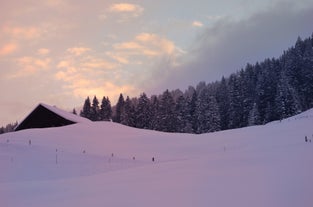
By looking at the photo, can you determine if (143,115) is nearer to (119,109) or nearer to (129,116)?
(129,116)

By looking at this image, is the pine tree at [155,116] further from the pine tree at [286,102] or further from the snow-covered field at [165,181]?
the snow-covered field at [165,181]

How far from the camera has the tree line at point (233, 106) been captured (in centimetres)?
8019

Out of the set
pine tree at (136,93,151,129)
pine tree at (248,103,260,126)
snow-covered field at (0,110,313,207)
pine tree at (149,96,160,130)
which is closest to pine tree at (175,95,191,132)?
pine tree at (149,96,160,130)

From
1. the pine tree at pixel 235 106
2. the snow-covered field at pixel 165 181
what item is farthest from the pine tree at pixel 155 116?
the snow-covered field at pixel 165 181

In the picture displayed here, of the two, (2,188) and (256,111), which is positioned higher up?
Answer: (256,111)

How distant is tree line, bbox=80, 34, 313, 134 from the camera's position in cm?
8019

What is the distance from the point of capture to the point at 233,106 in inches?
3541

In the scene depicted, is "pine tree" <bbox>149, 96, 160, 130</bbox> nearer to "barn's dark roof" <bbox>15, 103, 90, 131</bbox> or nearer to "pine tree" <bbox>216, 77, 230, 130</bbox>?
"pine tree" <bbox>216, 77, 230, 130</bbox>

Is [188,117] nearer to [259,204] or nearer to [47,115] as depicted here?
[47,115]

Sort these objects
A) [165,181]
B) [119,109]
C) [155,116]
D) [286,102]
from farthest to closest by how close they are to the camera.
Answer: [119,109], [155,116], [286,102], [165,181]

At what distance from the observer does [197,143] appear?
127 feet

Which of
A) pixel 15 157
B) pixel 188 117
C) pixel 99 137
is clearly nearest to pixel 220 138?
pixel 99 137

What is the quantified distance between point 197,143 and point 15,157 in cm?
1655

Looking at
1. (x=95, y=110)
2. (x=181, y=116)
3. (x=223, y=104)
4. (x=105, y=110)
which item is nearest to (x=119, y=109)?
(x=105, y=110)
